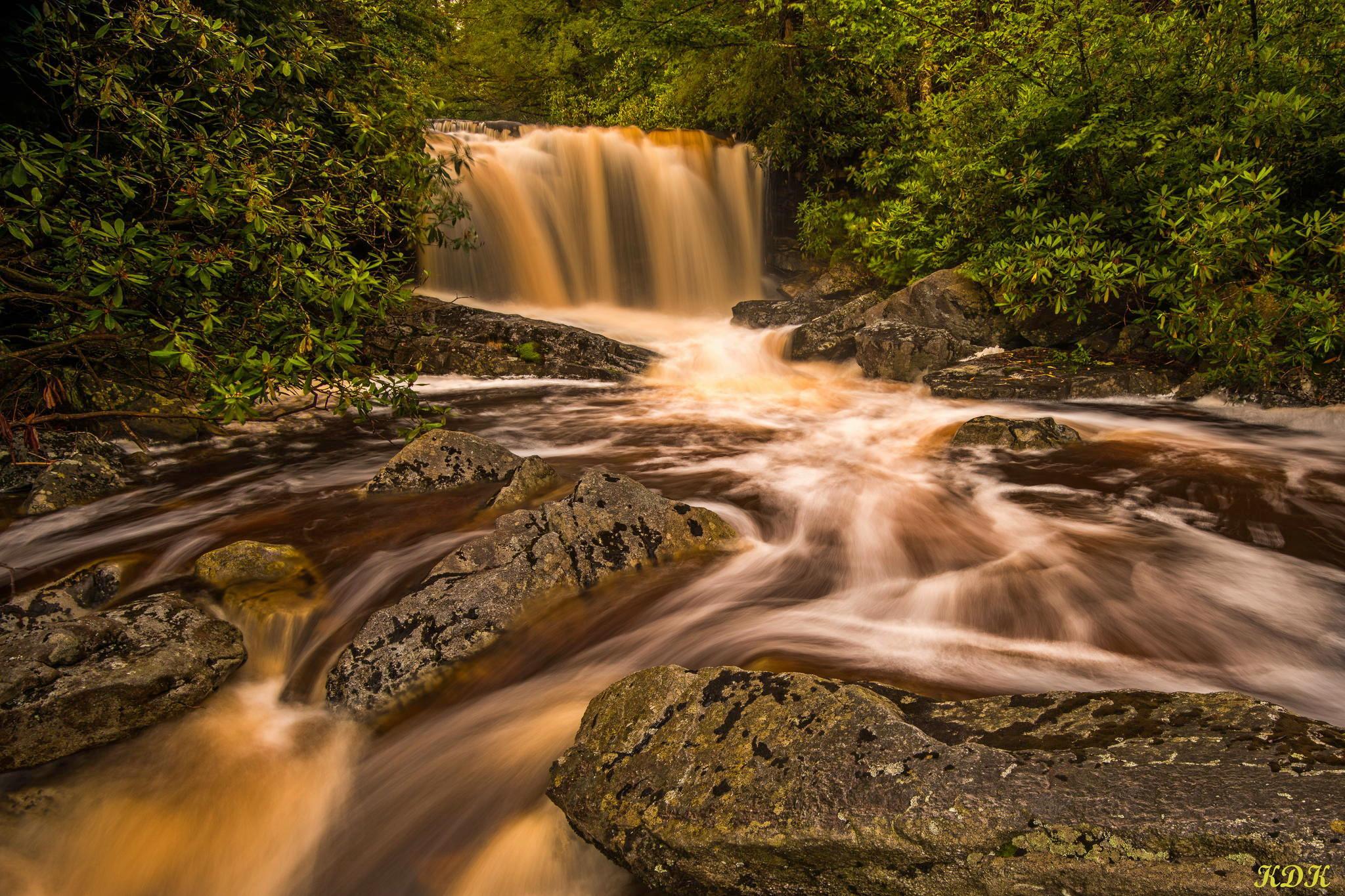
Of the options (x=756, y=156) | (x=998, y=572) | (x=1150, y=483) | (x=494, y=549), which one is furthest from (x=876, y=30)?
(x=494, y=549)

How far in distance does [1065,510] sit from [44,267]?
685 cm

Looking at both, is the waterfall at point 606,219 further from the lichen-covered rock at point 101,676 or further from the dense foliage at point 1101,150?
the lichen-covered rock at point 101,676

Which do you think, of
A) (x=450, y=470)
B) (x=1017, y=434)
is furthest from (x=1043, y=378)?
(x=450, y=470)

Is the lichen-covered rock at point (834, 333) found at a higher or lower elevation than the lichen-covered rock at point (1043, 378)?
higher

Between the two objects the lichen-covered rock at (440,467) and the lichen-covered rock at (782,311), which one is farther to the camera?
the lichen-covered rock at (782,311)

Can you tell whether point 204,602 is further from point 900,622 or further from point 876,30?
point 876,30

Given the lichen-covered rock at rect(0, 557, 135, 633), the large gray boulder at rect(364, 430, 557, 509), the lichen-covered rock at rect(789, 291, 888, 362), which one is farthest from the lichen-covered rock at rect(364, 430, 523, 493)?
the lichen-covered rock at rect(789, 291, 888, 362)

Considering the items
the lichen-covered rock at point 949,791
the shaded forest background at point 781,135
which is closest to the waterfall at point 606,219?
the shaded forest background at point 781,135

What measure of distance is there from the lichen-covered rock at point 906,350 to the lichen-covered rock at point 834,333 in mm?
526

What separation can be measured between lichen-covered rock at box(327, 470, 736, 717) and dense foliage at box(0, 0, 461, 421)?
1751 millimetres

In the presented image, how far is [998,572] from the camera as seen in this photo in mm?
3938

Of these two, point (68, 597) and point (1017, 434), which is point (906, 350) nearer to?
point (1017, 434)

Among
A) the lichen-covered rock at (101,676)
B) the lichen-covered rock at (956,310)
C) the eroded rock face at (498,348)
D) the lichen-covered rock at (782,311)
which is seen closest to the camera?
the lichen-covered rock at (101,676)

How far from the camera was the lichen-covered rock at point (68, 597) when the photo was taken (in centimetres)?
303
